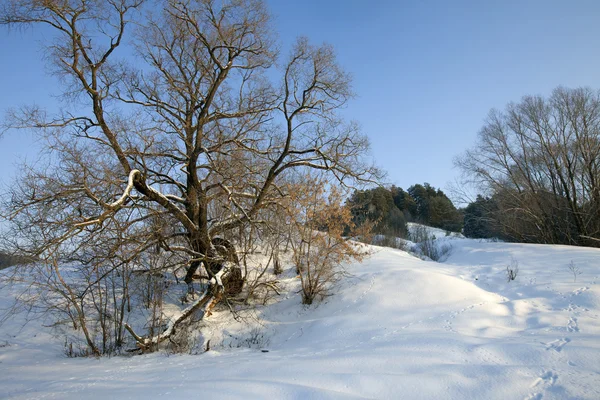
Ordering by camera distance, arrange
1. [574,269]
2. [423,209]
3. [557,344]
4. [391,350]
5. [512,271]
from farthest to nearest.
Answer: [423,209] → [512,271] → [574,269] → [391,350] → [557,344]

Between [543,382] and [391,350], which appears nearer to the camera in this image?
[543,382]

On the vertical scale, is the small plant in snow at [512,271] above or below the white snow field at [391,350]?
above

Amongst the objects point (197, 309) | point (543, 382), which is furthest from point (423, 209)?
point (543, 382)

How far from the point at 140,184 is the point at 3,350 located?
549 cm

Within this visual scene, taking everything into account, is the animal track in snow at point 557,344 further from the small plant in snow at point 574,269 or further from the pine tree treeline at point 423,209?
the pine tree treeline at point 423,209

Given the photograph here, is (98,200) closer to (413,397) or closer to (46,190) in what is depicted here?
(46,190)

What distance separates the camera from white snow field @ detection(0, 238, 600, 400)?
4621 millimetres

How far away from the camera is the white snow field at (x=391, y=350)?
15.2 feet

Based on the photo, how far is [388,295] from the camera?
1008 cm

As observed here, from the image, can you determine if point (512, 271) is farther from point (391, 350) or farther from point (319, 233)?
point (391, 350)

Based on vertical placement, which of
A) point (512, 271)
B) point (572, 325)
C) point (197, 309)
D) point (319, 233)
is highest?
point (319, 233)

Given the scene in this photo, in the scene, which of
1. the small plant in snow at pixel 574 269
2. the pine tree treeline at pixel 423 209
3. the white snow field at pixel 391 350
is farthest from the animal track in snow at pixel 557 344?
the pine tree treeline at pixel 423 209

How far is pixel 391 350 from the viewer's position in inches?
243

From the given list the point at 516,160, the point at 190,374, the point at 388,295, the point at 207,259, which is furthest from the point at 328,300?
the point at 516,160
